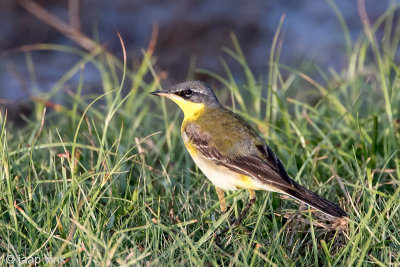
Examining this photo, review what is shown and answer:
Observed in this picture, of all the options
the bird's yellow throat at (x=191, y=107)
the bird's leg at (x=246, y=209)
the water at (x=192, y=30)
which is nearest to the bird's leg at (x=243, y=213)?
the bird's leg at (x=246, y=209)

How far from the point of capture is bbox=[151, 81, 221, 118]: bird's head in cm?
468

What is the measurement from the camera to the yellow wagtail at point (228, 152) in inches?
150

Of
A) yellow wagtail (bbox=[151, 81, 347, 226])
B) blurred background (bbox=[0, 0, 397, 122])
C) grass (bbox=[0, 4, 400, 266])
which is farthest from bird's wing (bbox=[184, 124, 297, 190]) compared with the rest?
blurred background (bbox=[0, 0, 397, 122])

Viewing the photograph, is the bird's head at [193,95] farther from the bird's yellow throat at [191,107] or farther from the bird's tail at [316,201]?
the bird's tail at [316,201]

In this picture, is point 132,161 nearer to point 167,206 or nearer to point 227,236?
point 167,206

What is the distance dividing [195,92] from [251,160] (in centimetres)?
86

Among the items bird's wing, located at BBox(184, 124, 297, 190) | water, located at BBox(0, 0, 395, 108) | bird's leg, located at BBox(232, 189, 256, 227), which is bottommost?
water, located at BBox(0, 0, 395, 108)

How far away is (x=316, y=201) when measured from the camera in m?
3.64

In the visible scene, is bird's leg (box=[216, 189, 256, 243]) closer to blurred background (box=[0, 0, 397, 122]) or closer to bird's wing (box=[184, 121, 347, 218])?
bird's wing (box=[184, 121, 347, 218])

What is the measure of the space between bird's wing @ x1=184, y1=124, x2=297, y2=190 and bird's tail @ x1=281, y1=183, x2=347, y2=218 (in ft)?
0.15

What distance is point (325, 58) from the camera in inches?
389

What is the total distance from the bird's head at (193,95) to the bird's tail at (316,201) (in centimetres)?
122

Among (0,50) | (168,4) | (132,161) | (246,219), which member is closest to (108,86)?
(132,161)

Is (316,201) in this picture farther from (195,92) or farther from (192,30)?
(192,30)
